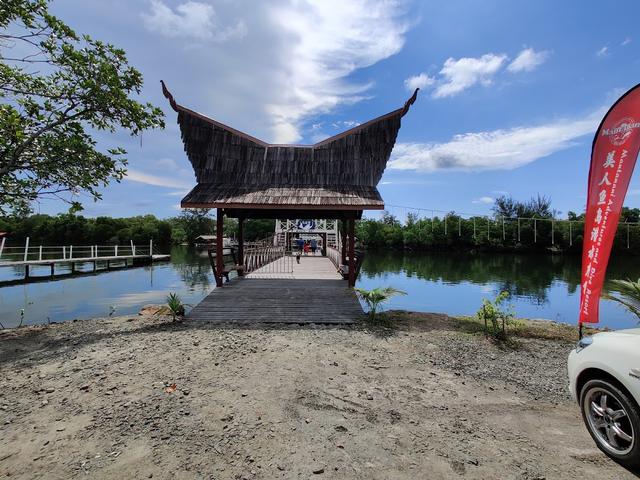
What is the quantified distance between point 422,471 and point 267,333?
14.6 feet

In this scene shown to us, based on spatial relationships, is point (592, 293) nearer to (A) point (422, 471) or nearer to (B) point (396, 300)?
(A) point (422, 471)

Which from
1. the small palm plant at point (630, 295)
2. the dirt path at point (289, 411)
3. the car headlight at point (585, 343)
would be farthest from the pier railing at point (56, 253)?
the small palm plant at point (630, 295)

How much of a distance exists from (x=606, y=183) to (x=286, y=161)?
28.7 ft

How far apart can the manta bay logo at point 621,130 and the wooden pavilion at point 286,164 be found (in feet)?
18.2

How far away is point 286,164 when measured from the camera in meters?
11.5

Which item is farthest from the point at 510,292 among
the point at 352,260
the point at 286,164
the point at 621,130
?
the point at 621,130

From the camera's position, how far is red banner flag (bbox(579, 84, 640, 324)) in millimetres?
4797

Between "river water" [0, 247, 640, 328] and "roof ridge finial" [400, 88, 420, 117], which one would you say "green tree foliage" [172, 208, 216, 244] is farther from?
"roof ridge finial" [400, 88, 420, 117]

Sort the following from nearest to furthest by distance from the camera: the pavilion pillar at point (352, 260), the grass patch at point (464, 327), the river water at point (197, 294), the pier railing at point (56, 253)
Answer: the grass patch at point (464, 327)
the pavilion pillar at point (352, 260)
the river water at point (197, 294)
the pier railing at point (56, 253)

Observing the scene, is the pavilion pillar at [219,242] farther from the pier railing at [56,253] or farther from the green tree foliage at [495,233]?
the green tree foliage at [495,233]

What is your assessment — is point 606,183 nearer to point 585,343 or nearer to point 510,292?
point 585,343

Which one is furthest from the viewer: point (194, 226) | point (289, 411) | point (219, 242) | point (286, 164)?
point (194, 226)

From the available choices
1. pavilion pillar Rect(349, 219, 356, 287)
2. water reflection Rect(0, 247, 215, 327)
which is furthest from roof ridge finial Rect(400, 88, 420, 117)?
water reflection Rect(0, 247, 215, 327)

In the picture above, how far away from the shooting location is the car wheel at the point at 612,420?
2.54 m
